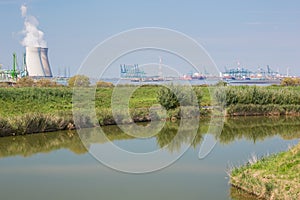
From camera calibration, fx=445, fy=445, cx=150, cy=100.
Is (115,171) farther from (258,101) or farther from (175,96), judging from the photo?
(258,101)

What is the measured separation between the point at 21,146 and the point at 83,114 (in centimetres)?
447

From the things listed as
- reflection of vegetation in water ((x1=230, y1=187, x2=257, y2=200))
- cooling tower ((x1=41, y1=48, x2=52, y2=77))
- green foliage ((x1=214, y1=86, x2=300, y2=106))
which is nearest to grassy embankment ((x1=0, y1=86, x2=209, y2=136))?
green foliage ((x1=214, y1=86, x2=300, y2=106))

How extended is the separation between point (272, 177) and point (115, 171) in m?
4.86

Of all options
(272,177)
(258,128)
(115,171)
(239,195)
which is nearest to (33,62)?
(258,128)

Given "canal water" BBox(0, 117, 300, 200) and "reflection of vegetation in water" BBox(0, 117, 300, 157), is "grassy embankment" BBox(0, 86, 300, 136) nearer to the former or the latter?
"reflection of vegetation in water" BBox(0, 117, 300, 157)

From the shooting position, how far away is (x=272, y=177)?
9.48 meters

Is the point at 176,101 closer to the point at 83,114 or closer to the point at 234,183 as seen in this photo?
the point at 83,114

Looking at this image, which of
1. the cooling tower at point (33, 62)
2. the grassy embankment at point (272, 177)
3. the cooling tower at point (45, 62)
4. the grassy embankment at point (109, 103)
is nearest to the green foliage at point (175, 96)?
the grassy embankment at point (109, 103)

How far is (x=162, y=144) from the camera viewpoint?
17.4m

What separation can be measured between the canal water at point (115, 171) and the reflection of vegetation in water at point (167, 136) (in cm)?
4

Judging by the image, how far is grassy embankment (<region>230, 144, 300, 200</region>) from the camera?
8773 millimetres

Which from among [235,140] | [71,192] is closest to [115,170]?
[71,192]

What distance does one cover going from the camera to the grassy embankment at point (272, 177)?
28.8ft

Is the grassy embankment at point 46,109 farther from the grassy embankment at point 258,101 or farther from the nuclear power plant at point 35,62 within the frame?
the nuclear power plant at point 35,62
